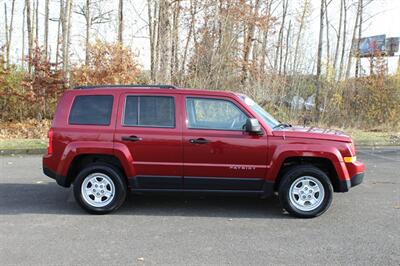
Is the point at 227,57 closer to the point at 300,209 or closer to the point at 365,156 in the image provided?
the point at 365,156

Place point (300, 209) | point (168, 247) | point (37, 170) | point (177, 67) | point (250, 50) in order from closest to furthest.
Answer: point (168, 247), point (300, 209), point (37, 170), point (177, 67), point (250, 50)

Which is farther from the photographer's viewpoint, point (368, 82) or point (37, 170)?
point (368, 82)

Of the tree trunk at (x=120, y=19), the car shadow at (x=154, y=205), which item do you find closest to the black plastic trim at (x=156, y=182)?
the car shadow at (x=154, y=205)

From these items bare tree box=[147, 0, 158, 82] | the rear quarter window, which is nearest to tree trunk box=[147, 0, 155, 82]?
bare tree box=[147, 0, 158, 82]

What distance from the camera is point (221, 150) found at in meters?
5.71

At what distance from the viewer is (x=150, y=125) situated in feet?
19.2

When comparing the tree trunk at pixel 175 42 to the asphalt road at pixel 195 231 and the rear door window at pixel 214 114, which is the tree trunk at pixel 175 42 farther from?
the rear door window at pixel 214 114

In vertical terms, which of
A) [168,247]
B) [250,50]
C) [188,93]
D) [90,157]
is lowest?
[168,247]

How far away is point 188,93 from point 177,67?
12668 mm

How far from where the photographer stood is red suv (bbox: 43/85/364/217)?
5707mm

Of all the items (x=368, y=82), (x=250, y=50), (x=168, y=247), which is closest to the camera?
(x=168, y=247)

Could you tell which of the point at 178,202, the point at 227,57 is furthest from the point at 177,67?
the point at 178,202

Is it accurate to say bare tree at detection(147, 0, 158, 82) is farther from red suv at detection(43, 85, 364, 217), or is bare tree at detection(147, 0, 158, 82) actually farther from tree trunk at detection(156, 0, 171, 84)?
red suv at detection(43, 85, 364, 217)

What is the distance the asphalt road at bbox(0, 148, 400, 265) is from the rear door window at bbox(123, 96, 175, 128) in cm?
131
